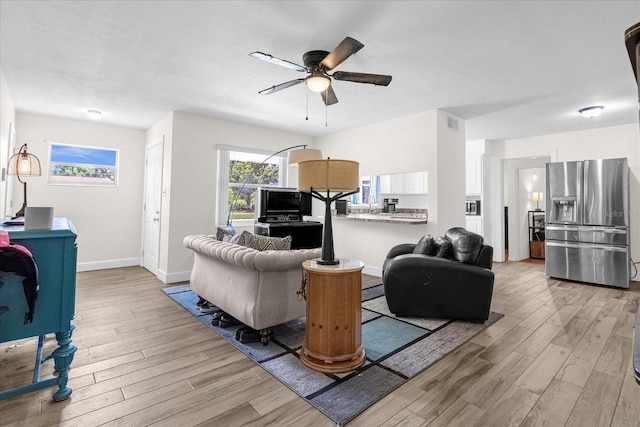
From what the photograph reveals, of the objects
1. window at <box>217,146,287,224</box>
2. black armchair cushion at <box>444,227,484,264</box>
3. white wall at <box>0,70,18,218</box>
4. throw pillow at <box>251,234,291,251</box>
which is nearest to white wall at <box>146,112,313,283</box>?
window at <box>217,146,287,224</box>

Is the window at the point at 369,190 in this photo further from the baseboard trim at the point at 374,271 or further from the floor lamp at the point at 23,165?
the floor lamp at the point at 23,165

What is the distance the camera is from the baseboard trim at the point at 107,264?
506cm

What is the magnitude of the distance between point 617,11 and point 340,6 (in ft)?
6.29

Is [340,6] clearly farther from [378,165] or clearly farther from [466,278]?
[378,165]

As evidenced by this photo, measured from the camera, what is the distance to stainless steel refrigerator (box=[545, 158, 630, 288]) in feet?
14.4

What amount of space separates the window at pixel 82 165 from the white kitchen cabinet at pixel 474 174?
6.70 m

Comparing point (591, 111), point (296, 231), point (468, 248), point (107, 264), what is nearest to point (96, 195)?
point (107, 264)

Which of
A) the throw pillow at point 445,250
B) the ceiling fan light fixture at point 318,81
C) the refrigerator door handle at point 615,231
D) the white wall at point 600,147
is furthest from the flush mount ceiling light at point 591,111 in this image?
the ceiling fan light fixture at point 318,81

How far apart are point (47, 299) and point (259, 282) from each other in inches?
49.6

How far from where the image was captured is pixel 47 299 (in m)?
1.77

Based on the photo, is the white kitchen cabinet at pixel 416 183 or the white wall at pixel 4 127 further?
the white kitchen cabinet at pixel 416 183


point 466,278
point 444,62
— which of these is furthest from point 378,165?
point 466,278

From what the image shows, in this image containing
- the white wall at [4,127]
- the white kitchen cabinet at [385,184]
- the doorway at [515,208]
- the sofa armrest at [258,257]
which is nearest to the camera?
the sofa armrest at [258,257]

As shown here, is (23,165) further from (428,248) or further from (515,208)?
(515,208)
